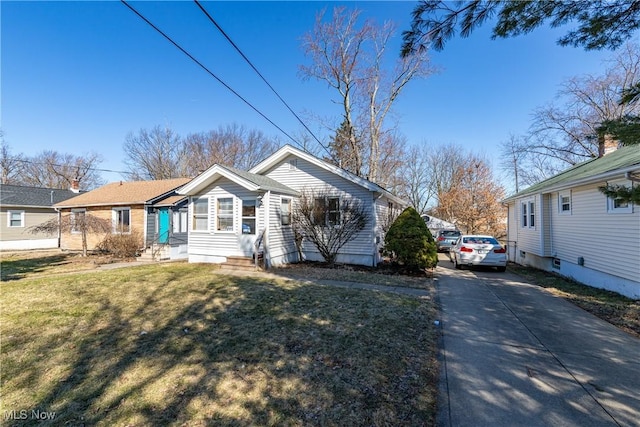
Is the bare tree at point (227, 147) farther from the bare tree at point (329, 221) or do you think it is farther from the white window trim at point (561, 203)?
the white window trim at point (561, 203)

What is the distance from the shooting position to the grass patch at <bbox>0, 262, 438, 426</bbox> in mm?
2908

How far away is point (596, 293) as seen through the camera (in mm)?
7785

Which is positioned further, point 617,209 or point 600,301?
point 617,209

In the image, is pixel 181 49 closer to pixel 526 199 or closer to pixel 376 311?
pixel 376 311

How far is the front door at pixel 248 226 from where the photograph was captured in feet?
37.3

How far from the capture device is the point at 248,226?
38.1 ft

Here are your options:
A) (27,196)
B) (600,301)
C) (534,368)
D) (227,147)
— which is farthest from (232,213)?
(227,147)

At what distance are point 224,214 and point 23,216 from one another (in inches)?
762

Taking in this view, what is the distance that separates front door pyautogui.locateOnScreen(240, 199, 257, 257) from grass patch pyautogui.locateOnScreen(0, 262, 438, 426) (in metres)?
4.23

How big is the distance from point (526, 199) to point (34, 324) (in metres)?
18.3

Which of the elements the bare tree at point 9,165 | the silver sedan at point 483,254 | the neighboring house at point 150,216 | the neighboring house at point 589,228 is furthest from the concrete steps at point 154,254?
the bare tree at point 9,165

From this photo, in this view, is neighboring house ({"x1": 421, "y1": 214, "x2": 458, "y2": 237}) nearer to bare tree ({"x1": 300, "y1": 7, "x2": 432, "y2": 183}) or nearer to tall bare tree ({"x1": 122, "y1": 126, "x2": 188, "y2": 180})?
bare tree ({"x1": 300, "y1": 7, "x2": 432, "y2": 183})

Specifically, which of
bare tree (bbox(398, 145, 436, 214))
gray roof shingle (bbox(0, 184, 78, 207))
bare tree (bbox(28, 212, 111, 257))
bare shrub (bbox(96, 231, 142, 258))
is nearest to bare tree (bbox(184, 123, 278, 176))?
gray roof shingle (bbox(0, 184, 78, 207))

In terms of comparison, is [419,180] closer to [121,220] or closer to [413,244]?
[413,244]
